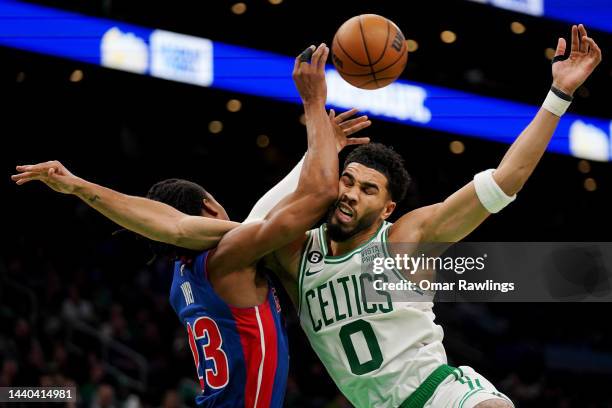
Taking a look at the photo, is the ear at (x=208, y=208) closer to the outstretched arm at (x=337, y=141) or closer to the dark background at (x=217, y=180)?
the outstretched arm at (x=337, y=141)

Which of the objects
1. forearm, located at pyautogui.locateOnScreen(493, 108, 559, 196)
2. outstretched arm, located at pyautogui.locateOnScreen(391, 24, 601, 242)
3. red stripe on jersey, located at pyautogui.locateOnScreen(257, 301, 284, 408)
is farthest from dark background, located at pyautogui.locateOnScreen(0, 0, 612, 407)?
forearm, located at pyautogui.locateOnScreen(493, 108, 559, 196)

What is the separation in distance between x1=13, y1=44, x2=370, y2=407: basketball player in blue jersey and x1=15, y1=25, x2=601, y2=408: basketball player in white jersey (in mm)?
177

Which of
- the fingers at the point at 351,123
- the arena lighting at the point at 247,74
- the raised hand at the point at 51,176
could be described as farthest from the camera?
the arena lighting at the point at 247,74

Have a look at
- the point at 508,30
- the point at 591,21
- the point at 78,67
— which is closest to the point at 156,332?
the point at 78,67

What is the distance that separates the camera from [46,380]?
9.59 metres

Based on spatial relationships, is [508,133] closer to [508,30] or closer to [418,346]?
[508,30]

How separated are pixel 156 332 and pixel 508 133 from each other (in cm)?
504

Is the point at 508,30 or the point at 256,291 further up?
the point at 508,30

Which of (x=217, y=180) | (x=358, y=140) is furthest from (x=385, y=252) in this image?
(x=217, y=180)

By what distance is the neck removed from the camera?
4.81 metres

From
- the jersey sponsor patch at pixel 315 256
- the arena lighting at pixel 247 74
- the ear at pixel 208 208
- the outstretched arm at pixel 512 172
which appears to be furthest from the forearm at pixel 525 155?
the arena lighting at pixel 247 74

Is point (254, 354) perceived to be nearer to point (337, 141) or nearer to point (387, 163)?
point (387, 163)

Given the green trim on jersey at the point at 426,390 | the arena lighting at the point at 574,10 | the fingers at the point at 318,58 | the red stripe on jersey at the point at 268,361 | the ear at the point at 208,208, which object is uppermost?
A: the arena lighting at the point at 574,10

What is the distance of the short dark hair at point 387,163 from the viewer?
4.86m
